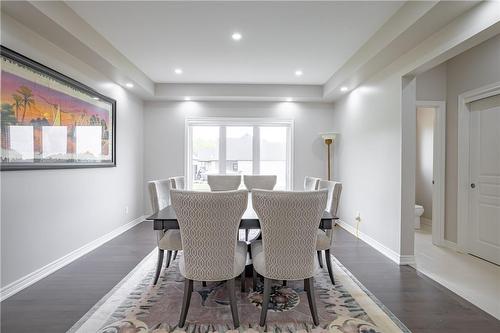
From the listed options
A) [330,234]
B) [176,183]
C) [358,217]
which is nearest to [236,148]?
[176,183]

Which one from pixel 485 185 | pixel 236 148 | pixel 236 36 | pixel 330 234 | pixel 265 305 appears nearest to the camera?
pixel 265 305

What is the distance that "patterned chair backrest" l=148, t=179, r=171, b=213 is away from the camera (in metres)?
2.68

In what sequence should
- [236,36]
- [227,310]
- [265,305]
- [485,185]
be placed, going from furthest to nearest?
1. [485,185]
2. [236,36]
3. [227,310]
4. [265,305]

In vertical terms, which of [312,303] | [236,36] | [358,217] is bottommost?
[312,303]

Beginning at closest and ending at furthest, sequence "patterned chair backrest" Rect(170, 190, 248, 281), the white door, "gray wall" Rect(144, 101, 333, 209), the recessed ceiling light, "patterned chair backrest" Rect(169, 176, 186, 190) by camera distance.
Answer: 1. "patterned chair backrest" Rect(170, 190, 248, 281)
2. the recessed ceiling light
3. the white door
4. "patterned chair backrest" Rect(169, 176, 186, 190)
5. "gray wall" Rect(144, 101, 333, 209)

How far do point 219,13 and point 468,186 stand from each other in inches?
147

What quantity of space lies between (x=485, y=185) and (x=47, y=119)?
16.8 ft

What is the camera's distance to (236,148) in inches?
216

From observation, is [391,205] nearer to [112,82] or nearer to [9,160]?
[9,160]

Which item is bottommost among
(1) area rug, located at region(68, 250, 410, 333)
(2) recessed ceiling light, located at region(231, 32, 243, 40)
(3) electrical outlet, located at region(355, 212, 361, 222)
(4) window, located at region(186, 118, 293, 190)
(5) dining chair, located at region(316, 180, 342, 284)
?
(1) area rug, located at region(68, 250, 410, 333)

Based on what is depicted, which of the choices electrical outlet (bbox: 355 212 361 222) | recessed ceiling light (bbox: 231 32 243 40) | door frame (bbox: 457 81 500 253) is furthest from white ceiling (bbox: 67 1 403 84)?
electrical outlet (bbox: 355 212 361 222)

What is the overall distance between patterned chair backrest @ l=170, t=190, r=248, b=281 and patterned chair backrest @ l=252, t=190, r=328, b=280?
0.57 ft

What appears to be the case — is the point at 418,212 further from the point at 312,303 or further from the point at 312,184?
the point at 312,303

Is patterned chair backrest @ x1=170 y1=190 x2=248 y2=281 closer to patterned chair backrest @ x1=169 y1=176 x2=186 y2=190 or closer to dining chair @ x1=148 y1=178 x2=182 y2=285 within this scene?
dining chair @ x1=148 y1=178 x2=182 y2=285
